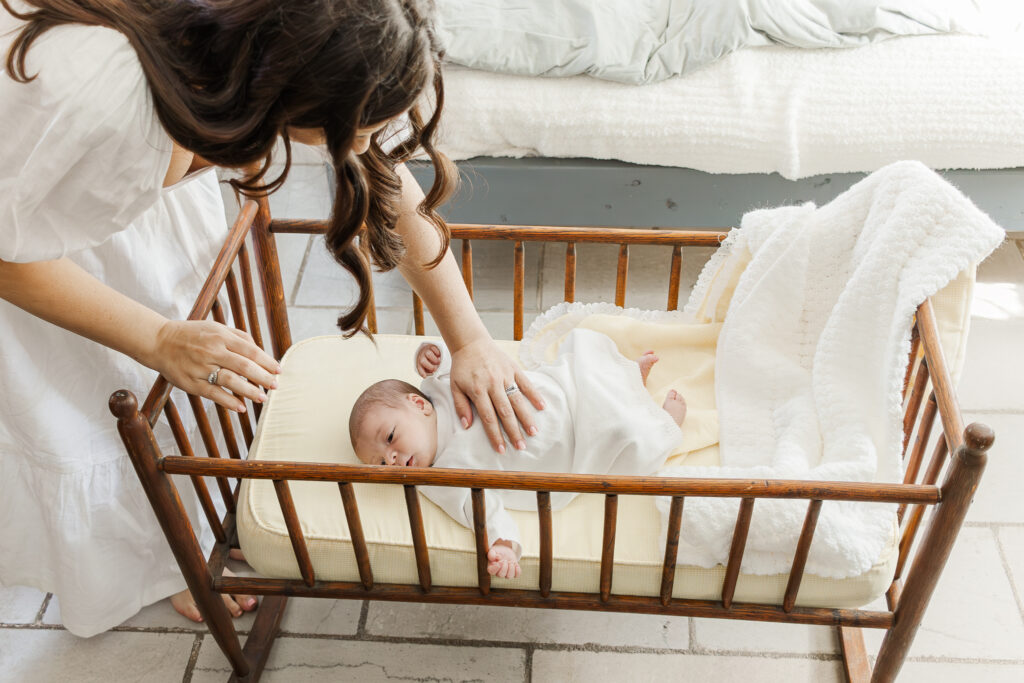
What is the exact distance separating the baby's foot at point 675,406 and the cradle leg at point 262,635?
75 centimetres

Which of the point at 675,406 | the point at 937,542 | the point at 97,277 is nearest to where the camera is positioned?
the point at 937,542

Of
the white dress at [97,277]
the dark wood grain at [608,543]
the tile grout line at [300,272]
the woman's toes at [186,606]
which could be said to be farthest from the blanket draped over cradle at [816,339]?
the tile grout line at [300,272]

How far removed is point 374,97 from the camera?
870 mm

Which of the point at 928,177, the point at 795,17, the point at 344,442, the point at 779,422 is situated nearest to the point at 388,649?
the point at 344,442

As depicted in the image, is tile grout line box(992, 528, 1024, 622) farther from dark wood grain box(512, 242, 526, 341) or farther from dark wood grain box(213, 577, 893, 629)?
dark wood grain box(512, 242, 526, 341)

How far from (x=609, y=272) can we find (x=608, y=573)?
52.7 inches

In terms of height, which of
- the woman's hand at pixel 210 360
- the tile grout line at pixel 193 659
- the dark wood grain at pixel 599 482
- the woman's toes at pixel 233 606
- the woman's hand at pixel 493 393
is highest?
the woman's hand at pixel 210 360

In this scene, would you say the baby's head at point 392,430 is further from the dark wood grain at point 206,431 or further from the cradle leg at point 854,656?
the cradle leg at point 854,656

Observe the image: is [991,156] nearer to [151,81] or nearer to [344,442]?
[344,442]

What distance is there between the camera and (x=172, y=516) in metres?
1.23

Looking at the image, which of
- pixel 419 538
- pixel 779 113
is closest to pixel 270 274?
pixel 419 538

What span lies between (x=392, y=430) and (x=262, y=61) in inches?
26.5

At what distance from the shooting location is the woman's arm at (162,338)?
43.1 inches

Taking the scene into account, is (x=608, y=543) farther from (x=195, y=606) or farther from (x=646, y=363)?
(x=195, y=606)
